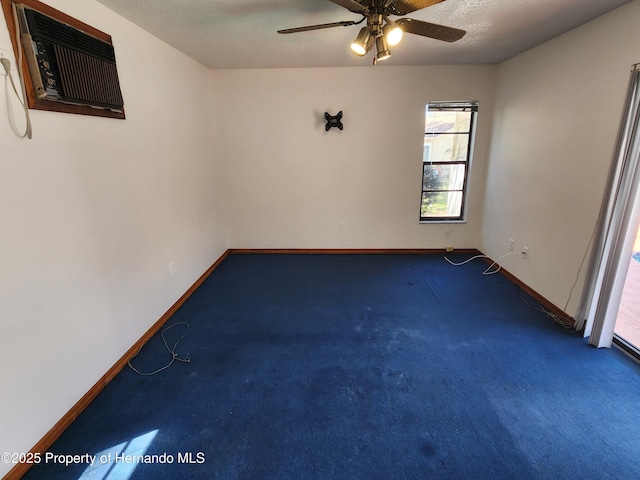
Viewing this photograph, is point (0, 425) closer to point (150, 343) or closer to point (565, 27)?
point (150, 343)

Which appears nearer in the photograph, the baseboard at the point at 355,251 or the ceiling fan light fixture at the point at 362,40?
the ceiling fan light fixture at the point at 362,40

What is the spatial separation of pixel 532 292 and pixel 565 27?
2328 mm

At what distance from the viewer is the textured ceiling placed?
2.07 meters

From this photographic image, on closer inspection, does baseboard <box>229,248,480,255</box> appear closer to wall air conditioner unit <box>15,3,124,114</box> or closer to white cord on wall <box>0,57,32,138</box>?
wall air conditioner unit <box>15,3,124,114</box>

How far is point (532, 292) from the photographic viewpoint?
310 cm

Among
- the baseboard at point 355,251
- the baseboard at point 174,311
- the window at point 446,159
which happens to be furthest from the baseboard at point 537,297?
the window at point 446,159

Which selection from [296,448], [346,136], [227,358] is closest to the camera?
[296,448]

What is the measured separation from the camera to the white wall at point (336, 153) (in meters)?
3.82

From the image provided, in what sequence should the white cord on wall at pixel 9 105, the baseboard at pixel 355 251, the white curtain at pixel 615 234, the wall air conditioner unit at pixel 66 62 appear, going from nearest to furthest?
the white cord on wall at pixel 9 105 < the wall air conditioner unit at pixel 66 62 < the white curtain at pixel 615 234 < the baseboard at pixel 355 251

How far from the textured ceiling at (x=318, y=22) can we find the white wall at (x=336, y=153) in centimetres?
41

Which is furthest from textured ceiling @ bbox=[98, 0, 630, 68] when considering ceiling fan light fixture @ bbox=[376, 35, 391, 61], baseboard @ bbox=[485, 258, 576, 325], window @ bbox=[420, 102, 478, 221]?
baseboard @ bbox=[485, 258, 576, 325]

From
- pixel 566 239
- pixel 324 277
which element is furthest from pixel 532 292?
pixel 324 277

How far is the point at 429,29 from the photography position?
184cm

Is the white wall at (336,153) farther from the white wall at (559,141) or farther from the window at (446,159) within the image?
the white wall at (559,141)
